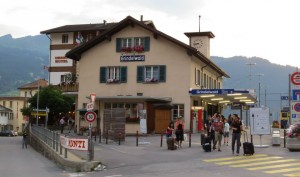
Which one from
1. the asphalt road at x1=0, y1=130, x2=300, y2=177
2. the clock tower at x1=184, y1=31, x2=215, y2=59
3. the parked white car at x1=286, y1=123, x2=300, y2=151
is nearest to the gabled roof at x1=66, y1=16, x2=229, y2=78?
the clock tower at x1=184, y1=31, x2=215, y2=59

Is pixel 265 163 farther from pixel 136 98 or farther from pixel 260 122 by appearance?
pixel 136 98

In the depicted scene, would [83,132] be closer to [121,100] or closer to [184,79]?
[121,100]

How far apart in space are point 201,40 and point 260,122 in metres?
28.6

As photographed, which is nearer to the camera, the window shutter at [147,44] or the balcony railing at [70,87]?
the window shutter at [147,44]

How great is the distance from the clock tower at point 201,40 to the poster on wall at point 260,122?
2753cm

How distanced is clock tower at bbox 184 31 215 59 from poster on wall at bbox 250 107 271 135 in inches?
1084

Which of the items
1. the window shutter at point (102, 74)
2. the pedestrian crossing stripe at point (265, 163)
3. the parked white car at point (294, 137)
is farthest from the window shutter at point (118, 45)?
the pedestrian crossing stripe at point (265, 163)

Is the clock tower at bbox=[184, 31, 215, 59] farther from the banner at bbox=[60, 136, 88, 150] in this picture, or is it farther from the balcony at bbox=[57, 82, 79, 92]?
the banner at bbox=[60, 136, 88, 150]

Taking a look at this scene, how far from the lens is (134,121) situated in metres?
38.2

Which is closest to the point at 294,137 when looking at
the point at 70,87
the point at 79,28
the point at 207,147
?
the point at 207,147

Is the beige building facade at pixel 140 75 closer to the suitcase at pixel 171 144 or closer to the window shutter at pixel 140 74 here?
the window shutter at pixel 140 74

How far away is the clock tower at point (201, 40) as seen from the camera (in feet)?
168

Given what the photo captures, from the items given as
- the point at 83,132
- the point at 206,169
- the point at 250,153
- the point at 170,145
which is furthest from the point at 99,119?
the point at 206,169

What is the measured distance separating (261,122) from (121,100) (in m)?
16.8
